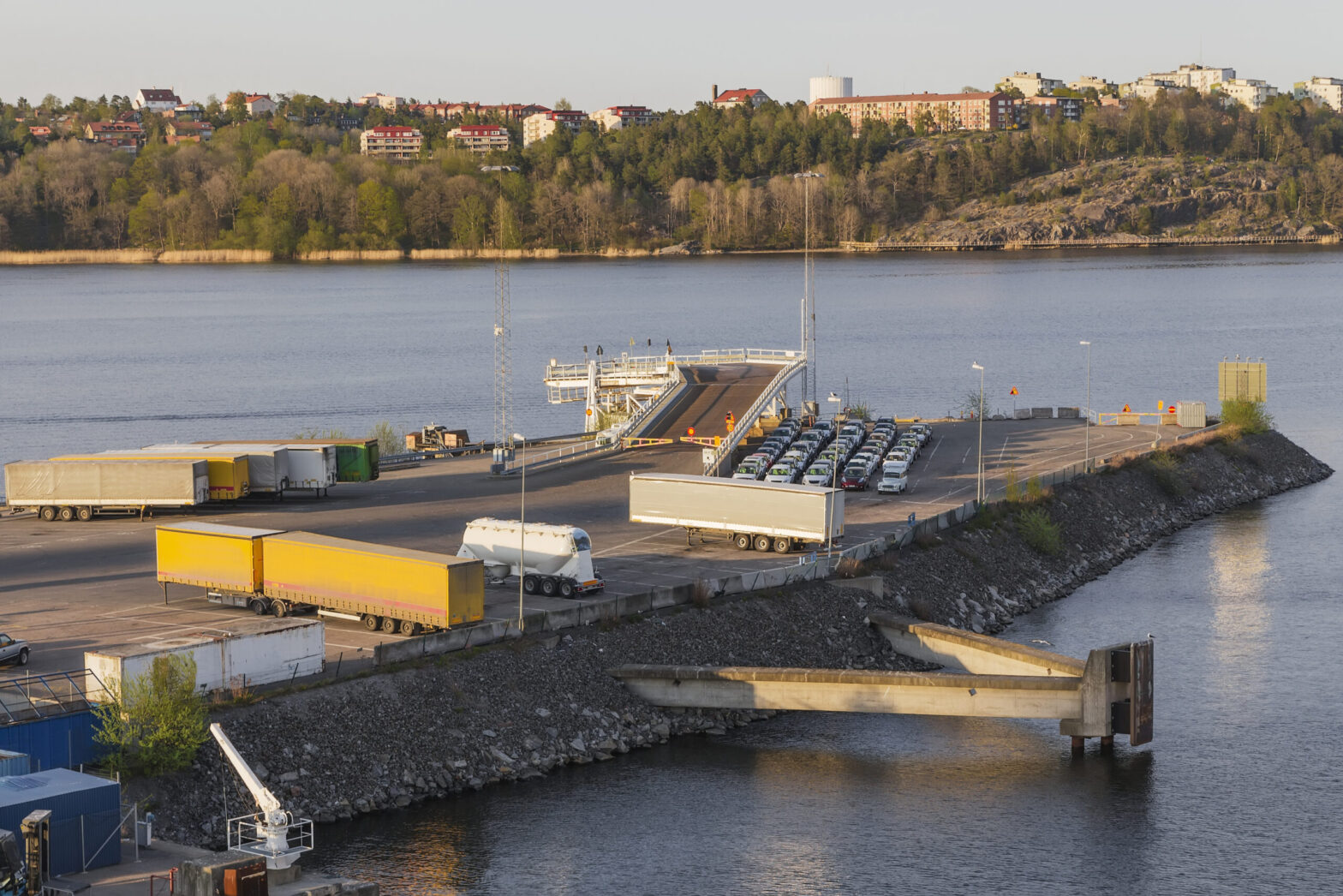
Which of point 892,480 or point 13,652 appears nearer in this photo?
point 13,652

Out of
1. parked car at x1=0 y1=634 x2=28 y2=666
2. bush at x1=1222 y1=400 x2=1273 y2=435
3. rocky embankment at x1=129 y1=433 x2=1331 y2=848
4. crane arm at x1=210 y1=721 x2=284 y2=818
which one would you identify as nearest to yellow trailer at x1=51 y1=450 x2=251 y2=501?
parked car at x1=0 y1=634 x2=28 y2=666

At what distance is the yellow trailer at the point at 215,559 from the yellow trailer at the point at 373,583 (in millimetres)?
405

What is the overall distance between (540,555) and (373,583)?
6.36 m

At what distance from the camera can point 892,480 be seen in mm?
70750

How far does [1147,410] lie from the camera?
115062 millimetres

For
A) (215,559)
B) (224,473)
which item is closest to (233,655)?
(215,559)

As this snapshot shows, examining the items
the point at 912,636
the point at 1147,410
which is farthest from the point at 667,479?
the point at 1147,410

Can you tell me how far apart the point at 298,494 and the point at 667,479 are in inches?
776

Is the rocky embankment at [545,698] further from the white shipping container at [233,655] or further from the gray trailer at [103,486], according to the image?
the gray trailer at [103,486]

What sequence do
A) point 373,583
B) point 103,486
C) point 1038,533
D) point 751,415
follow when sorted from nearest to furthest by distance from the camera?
point 373,583, point 103,486, point 1038,533, point 751,415

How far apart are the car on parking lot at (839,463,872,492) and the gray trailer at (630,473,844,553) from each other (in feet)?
35.4

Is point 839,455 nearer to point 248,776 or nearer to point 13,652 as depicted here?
point 13,652

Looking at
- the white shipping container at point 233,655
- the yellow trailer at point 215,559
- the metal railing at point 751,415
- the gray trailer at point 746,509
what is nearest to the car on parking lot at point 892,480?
the metal railing at point 751,415

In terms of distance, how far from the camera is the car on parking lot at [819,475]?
69938 mm
